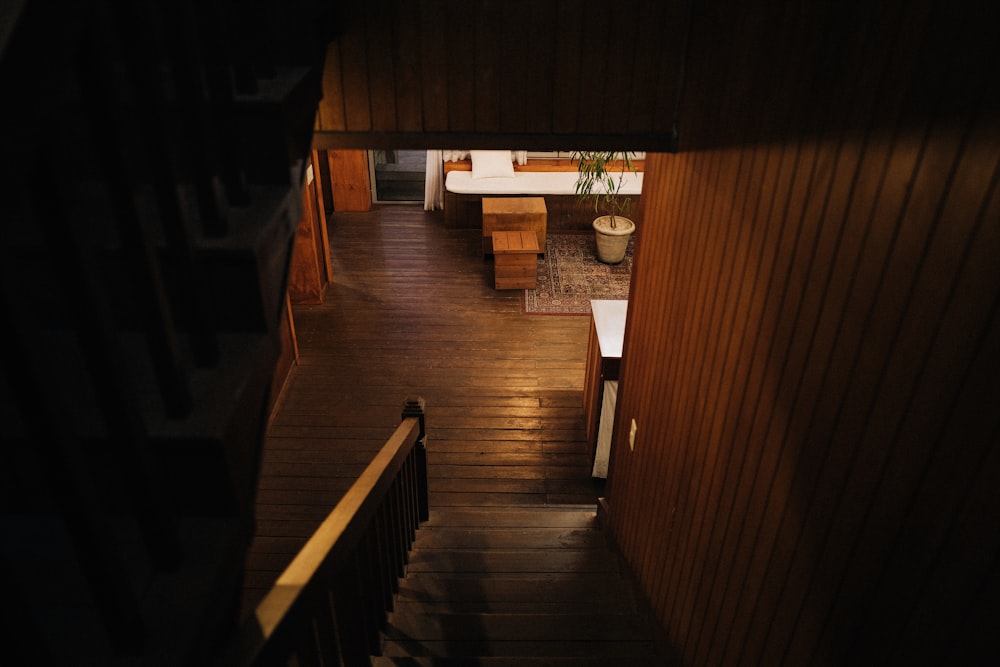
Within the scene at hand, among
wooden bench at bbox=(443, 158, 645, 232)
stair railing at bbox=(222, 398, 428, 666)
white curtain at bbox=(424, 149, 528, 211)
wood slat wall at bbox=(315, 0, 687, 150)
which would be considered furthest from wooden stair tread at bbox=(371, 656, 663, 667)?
white curtain at bbox=(424, 149, 528, 211)

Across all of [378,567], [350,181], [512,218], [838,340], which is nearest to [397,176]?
[350,181]

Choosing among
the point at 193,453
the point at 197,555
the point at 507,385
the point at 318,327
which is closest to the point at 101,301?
the point at 193,453

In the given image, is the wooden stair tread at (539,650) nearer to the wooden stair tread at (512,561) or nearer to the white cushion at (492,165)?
the wooden stair tread at (512,561)

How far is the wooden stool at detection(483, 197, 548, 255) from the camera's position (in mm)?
7289

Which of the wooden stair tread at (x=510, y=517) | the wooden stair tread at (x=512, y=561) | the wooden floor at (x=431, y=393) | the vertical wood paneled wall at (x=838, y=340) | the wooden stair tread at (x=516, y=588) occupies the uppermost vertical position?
the vertical wood paneled wall at (x=838, y=340)

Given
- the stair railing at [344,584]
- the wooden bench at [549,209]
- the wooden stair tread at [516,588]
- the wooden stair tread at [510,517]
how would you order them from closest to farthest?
the stair railing at [344,584] < the wooden stair tread at [516,588] < the wooden stair tread at [510,517] < the wooden bench at [549,209]

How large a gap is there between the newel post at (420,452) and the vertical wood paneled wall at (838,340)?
1347mm

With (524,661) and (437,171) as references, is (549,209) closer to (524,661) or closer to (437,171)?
(437,171)

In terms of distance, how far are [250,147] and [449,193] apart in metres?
6.69

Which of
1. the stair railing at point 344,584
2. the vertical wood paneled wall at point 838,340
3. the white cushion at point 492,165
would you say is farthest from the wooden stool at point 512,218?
the vertical wood paneled wall at point 838,340

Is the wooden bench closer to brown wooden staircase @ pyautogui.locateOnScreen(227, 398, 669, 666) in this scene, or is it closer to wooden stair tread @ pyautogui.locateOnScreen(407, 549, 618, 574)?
brown wooden staircase @ pyautogui.locateOnScreen(227, 398, 669, 666)

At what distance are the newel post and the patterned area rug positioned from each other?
2894 mm

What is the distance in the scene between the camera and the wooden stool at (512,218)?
7289 mm

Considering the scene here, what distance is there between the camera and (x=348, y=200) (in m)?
8.62
